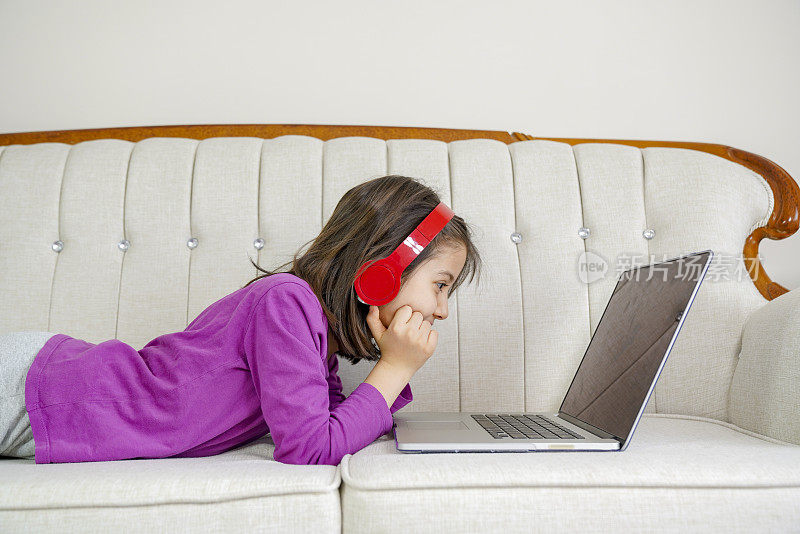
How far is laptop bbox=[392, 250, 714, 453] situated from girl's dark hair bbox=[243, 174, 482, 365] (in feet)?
0.60

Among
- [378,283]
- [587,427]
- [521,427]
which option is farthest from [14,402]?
[587,427]

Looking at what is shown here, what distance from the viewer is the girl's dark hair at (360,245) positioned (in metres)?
0.97

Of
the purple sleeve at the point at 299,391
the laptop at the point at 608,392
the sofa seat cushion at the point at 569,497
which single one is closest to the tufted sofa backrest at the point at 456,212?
the laptop at the point at 608,392

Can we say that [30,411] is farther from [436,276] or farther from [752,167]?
[752,167]

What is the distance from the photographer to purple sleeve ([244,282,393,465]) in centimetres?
78

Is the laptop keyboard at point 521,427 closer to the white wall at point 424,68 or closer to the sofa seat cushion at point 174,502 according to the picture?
the sofa seat cushion at point 174,502

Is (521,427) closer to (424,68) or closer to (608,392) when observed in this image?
(608,392)

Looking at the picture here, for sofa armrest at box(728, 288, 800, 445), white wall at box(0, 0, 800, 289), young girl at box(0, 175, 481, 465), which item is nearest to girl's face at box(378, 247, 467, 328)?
young girl at box(0, 175, 481, 465)

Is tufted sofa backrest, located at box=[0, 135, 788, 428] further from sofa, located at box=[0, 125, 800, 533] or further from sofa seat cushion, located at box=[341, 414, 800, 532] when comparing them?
sofa seat cushion, located at box=[341, 414, 800, 532]

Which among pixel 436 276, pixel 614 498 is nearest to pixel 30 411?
pixel 436 276

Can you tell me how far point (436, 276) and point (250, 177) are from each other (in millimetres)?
575

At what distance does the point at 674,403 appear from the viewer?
1.22 metres

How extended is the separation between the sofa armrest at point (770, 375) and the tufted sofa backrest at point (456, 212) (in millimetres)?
94

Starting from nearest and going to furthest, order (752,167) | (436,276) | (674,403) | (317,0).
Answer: (436,276) < (674,403) < (752,167) < (317,0)
